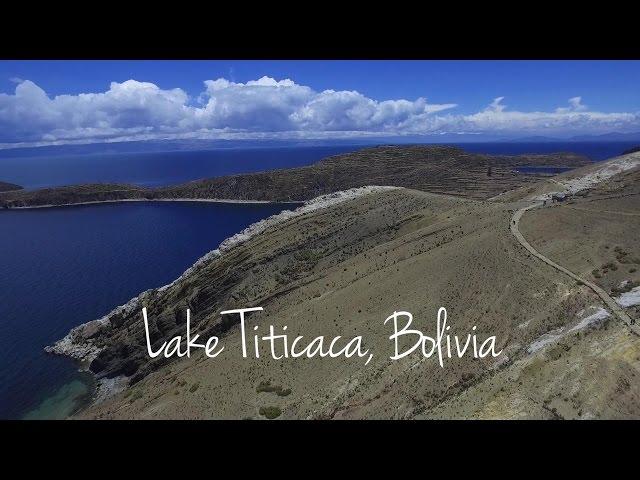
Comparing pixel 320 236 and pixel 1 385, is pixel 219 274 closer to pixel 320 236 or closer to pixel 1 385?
pixel 320 236

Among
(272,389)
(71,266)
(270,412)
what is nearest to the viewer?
(270,412)

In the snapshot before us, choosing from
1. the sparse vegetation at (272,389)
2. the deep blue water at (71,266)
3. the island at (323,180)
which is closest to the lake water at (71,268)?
the deep blue water at (71,266)

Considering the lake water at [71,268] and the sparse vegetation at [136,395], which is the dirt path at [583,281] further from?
the lake water at [71,268]

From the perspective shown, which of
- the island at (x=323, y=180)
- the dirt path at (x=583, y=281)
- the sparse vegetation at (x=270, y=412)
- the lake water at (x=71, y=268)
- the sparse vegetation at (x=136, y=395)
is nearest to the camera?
the dirt path at (x=583, y=281)

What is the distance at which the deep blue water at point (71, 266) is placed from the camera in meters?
39.6

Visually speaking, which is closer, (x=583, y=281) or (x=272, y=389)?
(x=272, y=389)

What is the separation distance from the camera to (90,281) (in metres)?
62.8

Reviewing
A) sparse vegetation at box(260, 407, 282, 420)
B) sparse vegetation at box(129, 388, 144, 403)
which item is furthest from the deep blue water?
sparse vegetation at box(260, 407, 282, 420)

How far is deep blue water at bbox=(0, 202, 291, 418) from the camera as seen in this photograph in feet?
130

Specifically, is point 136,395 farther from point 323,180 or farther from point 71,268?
point 323,180

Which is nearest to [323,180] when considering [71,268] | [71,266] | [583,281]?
[71,266]

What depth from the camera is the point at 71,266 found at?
71500 millimetres

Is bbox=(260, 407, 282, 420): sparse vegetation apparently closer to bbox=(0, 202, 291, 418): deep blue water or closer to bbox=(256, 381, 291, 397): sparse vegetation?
bbox=(256, 381, 291, 397): sparse vegetation
